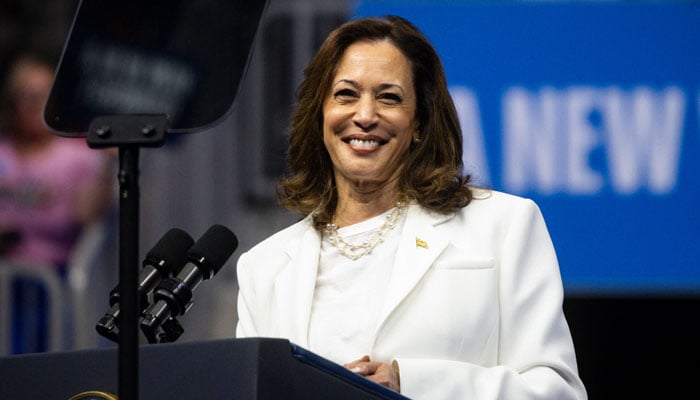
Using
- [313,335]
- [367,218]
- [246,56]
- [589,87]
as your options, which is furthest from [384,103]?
[589,87]

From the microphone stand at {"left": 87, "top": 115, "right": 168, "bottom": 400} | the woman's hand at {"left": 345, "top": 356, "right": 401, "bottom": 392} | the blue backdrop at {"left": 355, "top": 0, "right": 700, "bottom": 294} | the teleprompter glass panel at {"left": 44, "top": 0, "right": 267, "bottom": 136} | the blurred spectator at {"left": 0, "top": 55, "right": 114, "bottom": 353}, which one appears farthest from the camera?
the blurred spectator at {"left": 0, "top": 55, "right": 114, "bottom": 353}

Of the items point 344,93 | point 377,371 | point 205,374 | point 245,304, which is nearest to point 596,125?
point 344,93

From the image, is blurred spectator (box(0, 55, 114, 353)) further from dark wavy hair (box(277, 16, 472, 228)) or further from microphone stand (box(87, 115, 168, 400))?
microphone stand (box(87, 115, 168, 400))

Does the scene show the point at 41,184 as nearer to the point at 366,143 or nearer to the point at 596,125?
the point at 596,125

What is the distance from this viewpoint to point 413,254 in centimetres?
255

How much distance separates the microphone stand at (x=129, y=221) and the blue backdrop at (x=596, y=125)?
114 inches

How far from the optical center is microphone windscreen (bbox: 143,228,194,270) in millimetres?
2068

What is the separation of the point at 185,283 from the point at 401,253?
0.66 meters

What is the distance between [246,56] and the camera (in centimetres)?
176

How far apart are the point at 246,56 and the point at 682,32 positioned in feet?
10.0

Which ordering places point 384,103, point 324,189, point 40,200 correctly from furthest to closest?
point 40,200 < point 324,189 < point 384,103

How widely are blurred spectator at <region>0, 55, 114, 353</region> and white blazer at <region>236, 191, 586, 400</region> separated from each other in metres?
2.53

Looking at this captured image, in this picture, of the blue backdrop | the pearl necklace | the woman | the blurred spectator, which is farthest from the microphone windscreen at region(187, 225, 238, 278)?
the blurred spectator

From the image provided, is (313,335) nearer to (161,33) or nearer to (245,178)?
(161,33)
